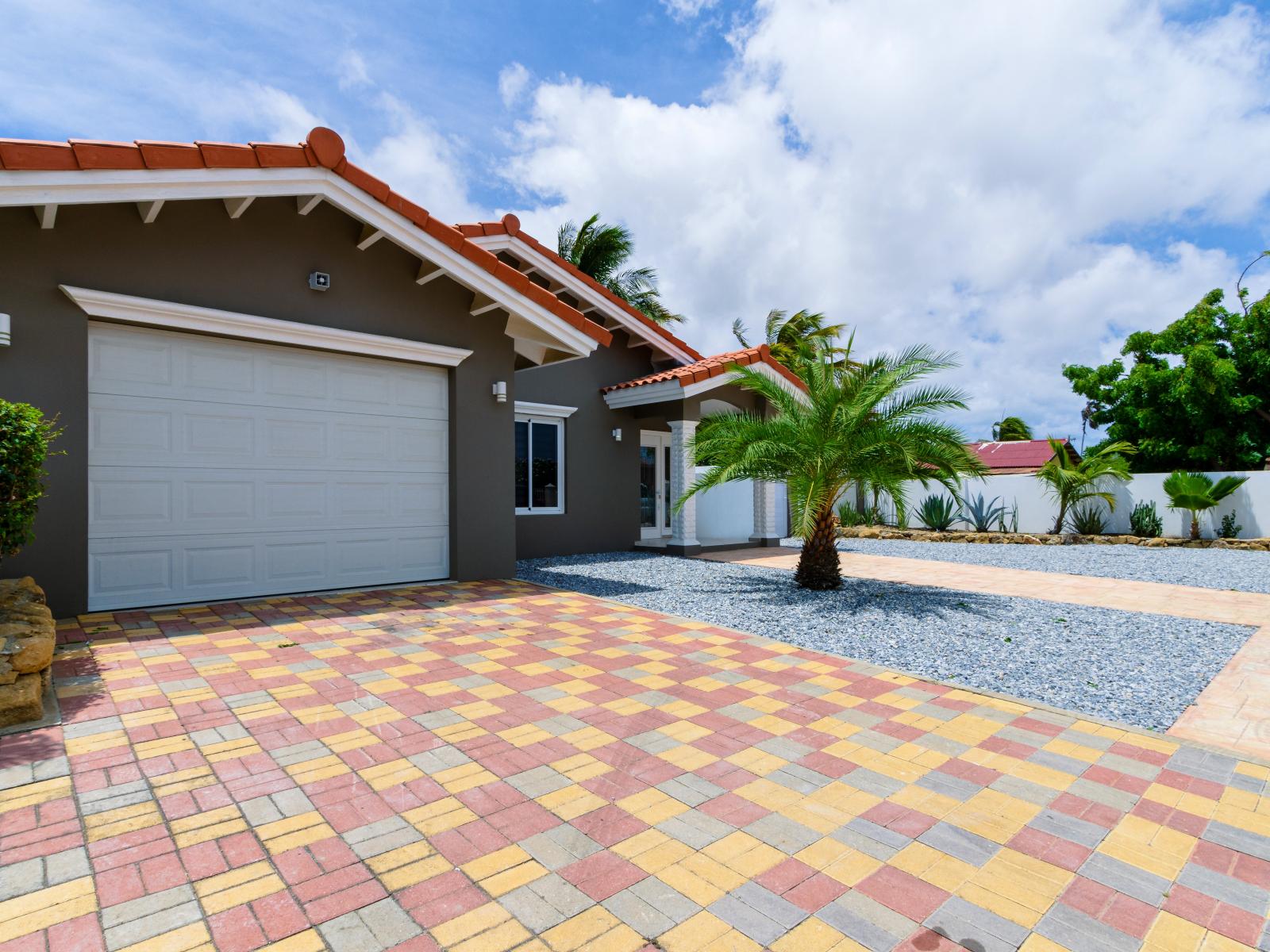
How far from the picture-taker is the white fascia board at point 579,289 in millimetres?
12945

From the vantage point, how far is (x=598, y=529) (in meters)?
14.6

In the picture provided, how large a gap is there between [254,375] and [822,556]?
307 inches

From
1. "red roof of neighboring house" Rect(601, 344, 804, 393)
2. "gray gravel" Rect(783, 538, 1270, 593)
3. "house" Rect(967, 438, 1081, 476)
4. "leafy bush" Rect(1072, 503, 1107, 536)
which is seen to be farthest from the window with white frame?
"house" Rect(967, 438, 1081, 476)

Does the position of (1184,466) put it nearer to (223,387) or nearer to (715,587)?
(715,587)

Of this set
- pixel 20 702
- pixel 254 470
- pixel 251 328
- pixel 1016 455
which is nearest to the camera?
pixel 20 702

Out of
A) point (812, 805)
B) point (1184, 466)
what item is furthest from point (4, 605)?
point (1184, 466)

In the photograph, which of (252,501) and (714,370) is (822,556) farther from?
(252,501)

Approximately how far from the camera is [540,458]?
13.8 meters

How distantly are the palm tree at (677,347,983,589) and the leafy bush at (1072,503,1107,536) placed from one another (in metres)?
12.5

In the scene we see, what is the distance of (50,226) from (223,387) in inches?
80.4

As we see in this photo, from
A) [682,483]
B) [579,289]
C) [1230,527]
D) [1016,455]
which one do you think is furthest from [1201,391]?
[579,289]

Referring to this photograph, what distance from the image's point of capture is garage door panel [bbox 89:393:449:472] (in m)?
7.01

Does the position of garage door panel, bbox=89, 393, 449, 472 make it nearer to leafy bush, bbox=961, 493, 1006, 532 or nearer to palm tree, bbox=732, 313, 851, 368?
leafy bush, bbox=961, 493, 1006, 532

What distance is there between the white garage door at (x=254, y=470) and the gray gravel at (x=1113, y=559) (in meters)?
10.7
